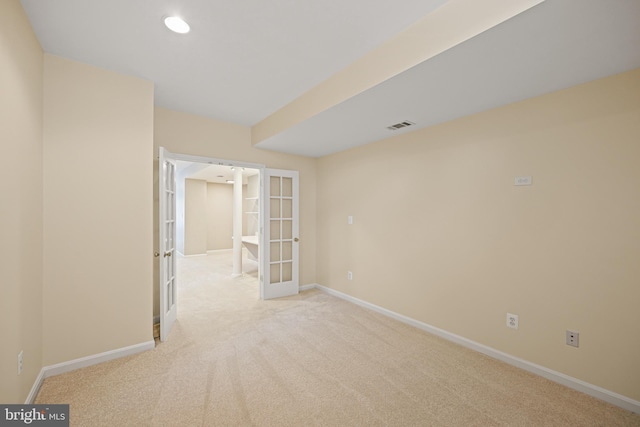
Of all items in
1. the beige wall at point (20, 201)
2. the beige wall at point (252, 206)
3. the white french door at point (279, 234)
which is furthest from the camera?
the beige wall at point (252, 206)

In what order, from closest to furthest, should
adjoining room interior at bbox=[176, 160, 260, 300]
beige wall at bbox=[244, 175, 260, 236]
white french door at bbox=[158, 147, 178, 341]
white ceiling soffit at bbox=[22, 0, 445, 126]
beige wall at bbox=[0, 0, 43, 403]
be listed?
1. beige wall at bbox=[0, 0, 43, 403]
2. white ceiling soffit at bbox=[22, 0, 445, 126]
3. white french door at bbox=[158, 147, 178, 341]
4. adjoining room interior at bbox=[176, 160, 260, 300]
5. beige wall at bbox=[244, 175, 260, 236]

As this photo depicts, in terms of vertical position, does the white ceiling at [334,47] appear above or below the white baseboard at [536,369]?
above

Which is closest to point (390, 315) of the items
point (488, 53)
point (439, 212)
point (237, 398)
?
point (439, 212)

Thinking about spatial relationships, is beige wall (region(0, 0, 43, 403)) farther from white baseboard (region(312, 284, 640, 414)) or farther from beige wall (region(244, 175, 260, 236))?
beige wall (region(244, 175, 260, 236))

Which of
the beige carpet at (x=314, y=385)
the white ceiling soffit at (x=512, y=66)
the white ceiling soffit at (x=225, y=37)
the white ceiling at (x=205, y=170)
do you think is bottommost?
the beige carpet at (x=314, y=385)

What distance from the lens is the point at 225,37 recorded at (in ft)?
6.34

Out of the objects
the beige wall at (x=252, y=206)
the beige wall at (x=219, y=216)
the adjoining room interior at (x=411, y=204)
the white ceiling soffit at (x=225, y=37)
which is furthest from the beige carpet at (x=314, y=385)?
the beige wall at (x=219, y=216)

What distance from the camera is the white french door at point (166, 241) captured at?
2.73 metres

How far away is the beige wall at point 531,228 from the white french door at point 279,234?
155 cm

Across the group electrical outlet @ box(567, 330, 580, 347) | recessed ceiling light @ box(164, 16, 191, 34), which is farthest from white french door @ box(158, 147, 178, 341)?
electrical outlet @ box(567, 330, 580, 347)

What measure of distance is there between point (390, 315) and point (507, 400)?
5.28 ft

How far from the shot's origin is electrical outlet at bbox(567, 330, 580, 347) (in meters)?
2.04

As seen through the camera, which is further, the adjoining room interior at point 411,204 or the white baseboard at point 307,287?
the white baseboard at point 307,287

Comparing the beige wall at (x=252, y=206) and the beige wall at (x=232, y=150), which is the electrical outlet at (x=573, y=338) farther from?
the beige wall at (x=252, y=206)
